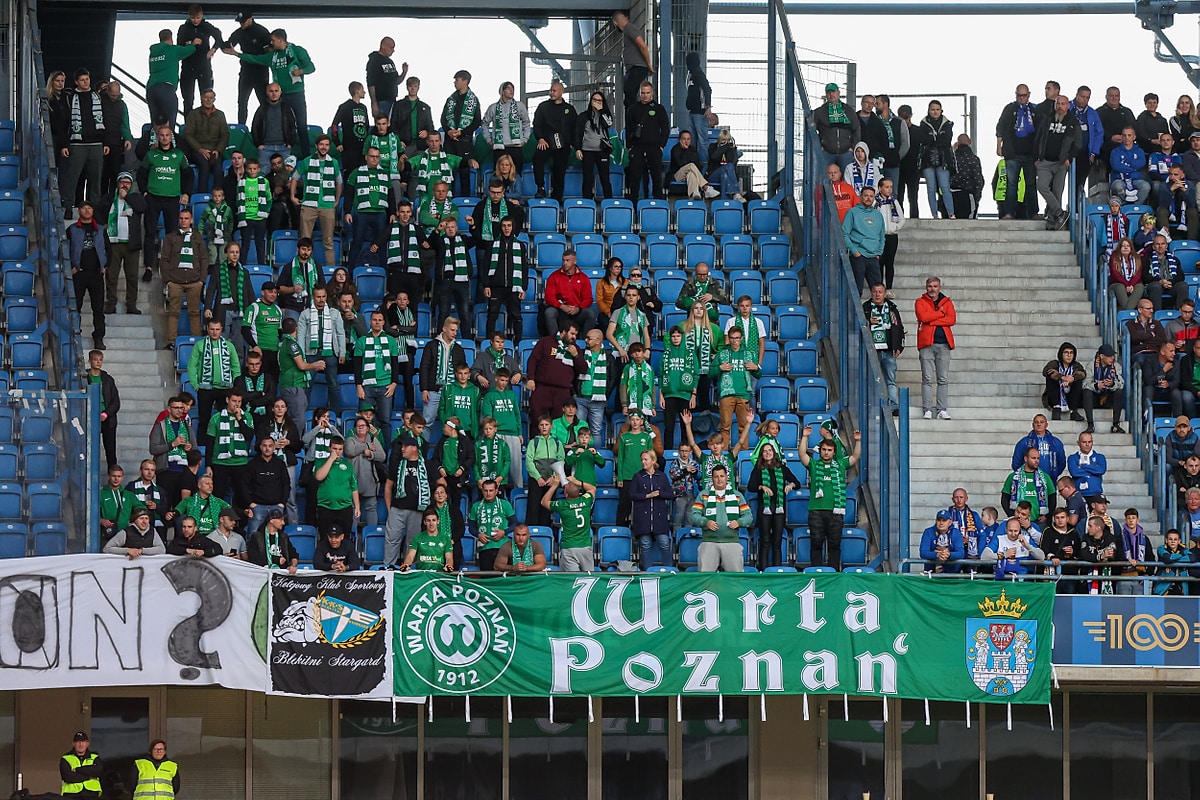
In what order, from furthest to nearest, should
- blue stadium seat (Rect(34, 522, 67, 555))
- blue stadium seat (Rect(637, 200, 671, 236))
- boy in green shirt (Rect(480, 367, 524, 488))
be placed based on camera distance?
blue stadium seat (Rect(637, 200, 671, 236)) < boy in green shirt (Rect(480, 367, 524, 488)) < blue stadium seat (Rect(34, 522, 67, 555))

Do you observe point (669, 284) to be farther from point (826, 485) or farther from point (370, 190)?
point (826, 485)

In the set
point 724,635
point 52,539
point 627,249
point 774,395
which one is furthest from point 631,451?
point 52,539

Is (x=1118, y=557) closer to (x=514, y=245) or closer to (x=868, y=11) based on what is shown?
(x=514, y=245)

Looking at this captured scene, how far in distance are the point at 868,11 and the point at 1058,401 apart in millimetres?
15770

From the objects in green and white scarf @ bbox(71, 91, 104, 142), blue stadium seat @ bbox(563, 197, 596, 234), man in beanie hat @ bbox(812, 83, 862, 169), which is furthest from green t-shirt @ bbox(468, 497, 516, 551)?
green and white scarf @ bbox(71, 91, 104, 142)

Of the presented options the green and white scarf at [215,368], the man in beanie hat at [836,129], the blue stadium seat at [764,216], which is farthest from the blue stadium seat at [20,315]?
the man in beanie hat at [836,129]

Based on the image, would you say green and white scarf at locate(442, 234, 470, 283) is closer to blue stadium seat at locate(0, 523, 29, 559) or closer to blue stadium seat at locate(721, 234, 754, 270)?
blue stadium seat at locate(721, 234, 754, 270)

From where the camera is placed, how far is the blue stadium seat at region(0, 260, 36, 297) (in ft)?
76.2

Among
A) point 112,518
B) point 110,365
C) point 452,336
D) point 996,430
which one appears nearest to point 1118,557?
point 996,430

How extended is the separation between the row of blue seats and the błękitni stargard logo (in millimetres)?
3308

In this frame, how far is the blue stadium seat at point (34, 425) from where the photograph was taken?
746 inches

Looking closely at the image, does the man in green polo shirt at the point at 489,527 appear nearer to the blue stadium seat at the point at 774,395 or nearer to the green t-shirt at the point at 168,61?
the blue stadium seat at the point at 774,395

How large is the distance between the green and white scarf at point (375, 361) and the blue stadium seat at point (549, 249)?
3.36 m

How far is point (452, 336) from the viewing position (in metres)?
21.8
